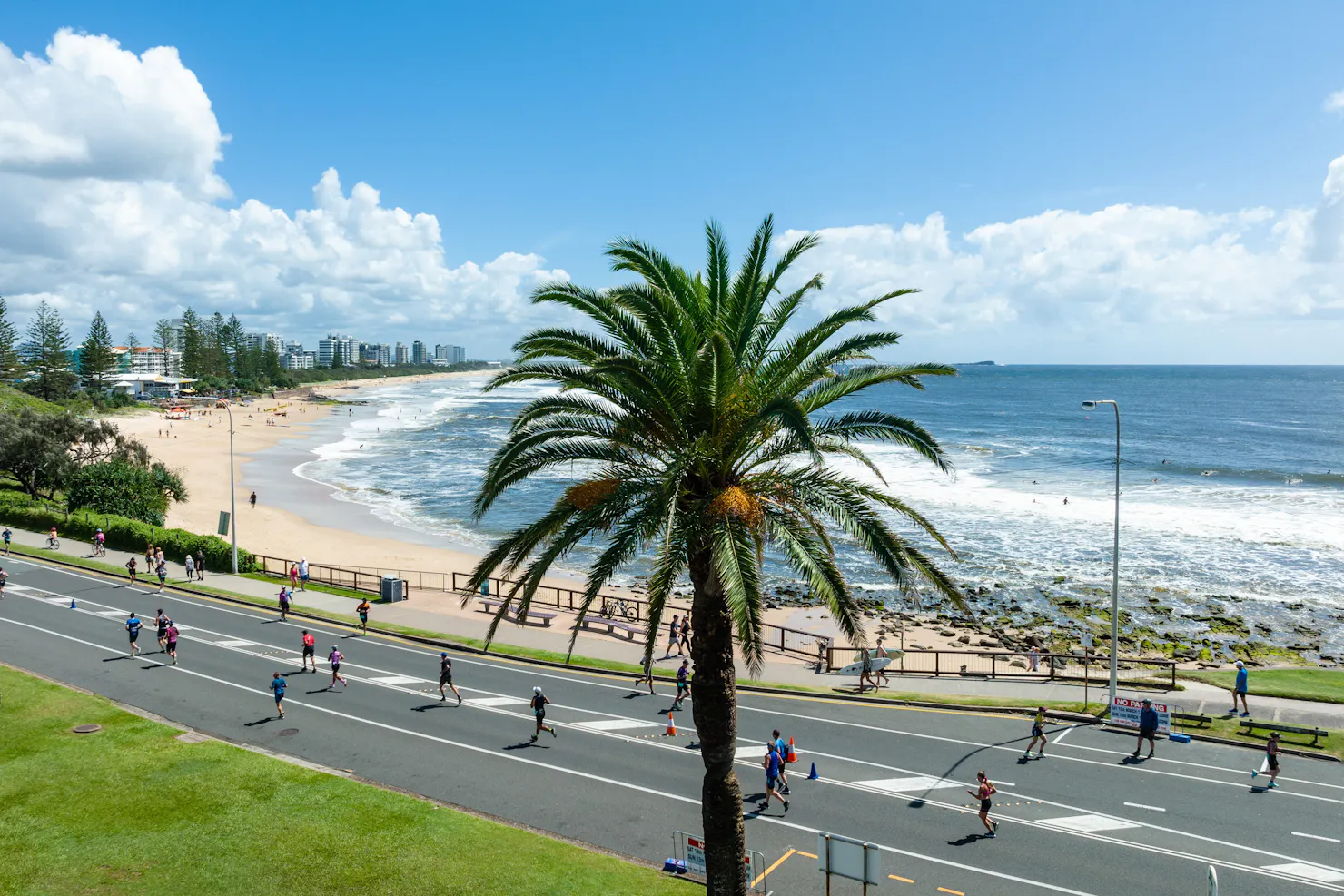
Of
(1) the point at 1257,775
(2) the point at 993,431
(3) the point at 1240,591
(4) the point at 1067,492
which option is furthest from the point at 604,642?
(2) the point at 993,431

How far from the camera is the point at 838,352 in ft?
35.7

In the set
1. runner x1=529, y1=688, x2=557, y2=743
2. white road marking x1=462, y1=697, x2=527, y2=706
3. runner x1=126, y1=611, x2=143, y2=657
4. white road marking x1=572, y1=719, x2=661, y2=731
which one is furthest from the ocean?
runner x1=529, y1=688, x2=557, y2=743

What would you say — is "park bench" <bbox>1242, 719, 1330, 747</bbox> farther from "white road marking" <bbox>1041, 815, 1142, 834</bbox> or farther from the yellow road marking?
the yellow road marking

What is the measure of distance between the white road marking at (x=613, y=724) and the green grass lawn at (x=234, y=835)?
18.3ft

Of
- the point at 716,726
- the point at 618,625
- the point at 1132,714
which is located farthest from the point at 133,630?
the point at 1132,714

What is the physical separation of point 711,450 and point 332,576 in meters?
33.5

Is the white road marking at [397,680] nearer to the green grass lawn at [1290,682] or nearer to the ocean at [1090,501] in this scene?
the ocean at [1090,501]

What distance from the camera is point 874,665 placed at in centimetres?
2411

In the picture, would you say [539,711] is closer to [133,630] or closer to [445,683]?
[445,683]

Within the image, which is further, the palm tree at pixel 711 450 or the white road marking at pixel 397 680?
the white road marking at pixel 397 680

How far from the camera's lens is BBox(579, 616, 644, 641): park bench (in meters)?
29.7

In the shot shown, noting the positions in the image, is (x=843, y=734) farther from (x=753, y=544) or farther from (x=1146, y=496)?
(x=1146, y=496)

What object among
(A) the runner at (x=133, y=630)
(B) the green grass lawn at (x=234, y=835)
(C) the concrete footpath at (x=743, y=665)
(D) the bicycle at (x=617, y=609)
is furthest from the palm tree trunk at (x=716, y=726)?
(A) the runner at (x=133, y=630)

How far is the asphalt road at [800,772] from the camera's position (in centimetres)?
1420
